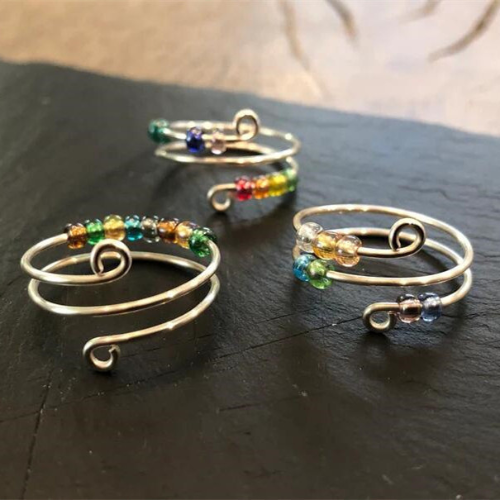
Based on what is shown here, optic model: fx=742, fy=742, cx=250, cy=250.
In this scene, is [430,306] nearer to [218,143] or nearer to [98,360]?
[98,360]

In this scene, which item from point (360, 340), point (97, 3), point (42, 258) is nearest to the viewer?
point (360, 340)

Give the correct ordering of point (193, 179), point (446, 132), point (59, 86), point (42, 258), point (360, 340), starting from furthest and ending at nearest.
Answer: point (59, 86)
point (446, 132)
point (193, 179)
point (42, 258)
point (360, 340)

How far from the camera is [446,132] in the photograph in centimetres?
143

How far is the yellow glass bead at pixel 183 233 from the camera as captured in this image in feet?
3.27

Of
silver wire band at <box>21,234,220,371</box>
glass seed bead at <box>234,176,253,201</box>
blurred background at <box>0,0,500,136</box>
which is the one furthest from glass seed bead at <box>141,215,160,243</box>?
blurred background at <box>0,0,500,136</box>

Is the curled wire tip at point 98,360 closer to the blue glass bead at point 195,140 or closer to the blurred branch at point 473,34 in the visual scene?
the blue glass bead at point 195,140

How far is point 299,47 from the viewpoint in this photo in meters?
→ 2.04

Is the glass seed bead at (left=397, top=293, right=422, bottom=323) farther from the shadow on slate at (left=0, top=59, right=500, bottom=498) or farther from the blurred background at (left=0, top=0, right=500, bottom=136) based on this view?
the blurred background at (left=0, top=0, right=500, bottom=136)

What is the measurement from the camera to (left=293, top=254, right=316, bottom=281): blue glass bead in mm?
933

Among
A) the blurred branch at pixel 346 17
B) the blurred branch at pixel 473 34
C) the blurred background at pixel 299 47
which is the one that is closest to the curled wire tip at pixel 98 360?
the blurred background at pixel 299 47

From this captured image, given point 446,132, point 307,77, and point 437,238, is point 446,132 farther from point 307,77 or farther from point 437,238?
point 307,77

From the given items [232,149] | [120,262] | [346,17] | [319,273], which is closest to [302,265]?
[319,273]

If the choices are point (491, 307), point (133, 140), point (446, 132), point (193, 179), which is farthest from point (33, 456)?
point (446, 132)

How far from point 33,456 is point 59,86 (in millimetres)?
1082
